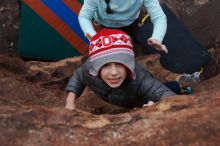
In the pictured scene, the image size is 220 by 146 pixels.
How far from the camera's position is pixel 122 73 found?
8.25ft

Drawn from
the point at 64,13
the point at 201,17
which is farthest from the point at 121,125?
the point at 64,13

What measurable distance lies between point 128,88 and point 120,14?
2.70 ft

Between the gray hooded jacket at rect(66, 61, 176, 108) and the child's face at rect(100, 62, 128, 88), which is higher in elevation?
the child's face at rect(100, 62, 128, 88)

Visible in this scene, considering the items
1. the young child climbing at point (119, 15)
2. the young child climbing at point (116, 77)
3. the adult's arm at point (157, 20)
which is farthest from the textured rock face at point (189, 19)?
the young child climbing at point (116, 77)

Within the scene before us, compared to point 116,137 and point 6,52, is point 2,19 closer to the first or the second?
point 6,52

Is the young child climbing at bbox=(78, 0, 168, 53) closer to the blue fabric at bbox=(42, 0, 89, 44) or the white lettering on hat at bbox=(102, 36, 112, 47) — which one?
the white lettering on hat at bbox=(102, 36, 112, 47)

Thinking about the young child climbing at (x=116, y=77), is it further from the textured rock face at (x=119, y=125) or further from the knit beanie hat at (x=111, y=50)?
the textured rock face at (x=119, y=125)

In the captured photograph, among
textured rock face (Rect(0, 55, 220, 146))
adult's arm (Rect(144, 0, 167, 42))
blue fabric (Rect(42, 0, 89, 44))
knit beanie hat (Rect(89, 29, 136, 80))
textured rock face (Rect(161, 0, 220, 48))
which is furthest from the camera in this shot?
blue fabric (Rect(42, 0, 89, 44))

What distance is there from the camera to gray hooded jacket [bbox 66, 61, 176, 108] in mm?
2588

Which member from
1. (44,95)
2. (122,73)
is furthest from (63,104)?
(122,73)

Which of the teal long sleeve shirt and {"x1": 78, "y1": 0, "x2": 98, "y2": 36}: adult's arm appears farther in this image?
{"x1": 78, "y1": 0, "x2": 98, "y2": 36}: adult's arm

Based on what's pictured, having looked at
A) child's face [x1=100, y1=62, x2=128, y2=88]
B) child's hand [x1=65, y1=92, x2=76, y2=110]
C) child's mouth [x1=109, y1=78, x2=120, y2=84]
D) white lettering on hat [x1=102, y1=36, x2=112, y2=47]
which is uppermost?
white lettering on hat [x1=102, y1=36, x2=112, y2=47]

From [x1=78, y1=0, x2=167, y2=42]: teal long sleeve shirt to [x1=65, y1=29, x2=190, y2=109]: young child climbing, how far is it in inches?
A: 13.8

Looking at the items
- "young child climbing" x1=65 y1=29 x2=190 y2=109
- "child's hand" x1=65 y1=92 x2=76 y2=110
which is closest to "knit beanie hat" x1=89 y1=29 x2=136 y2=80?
"young child climbing" x1=65 y1=29 x2=190 y2=109
